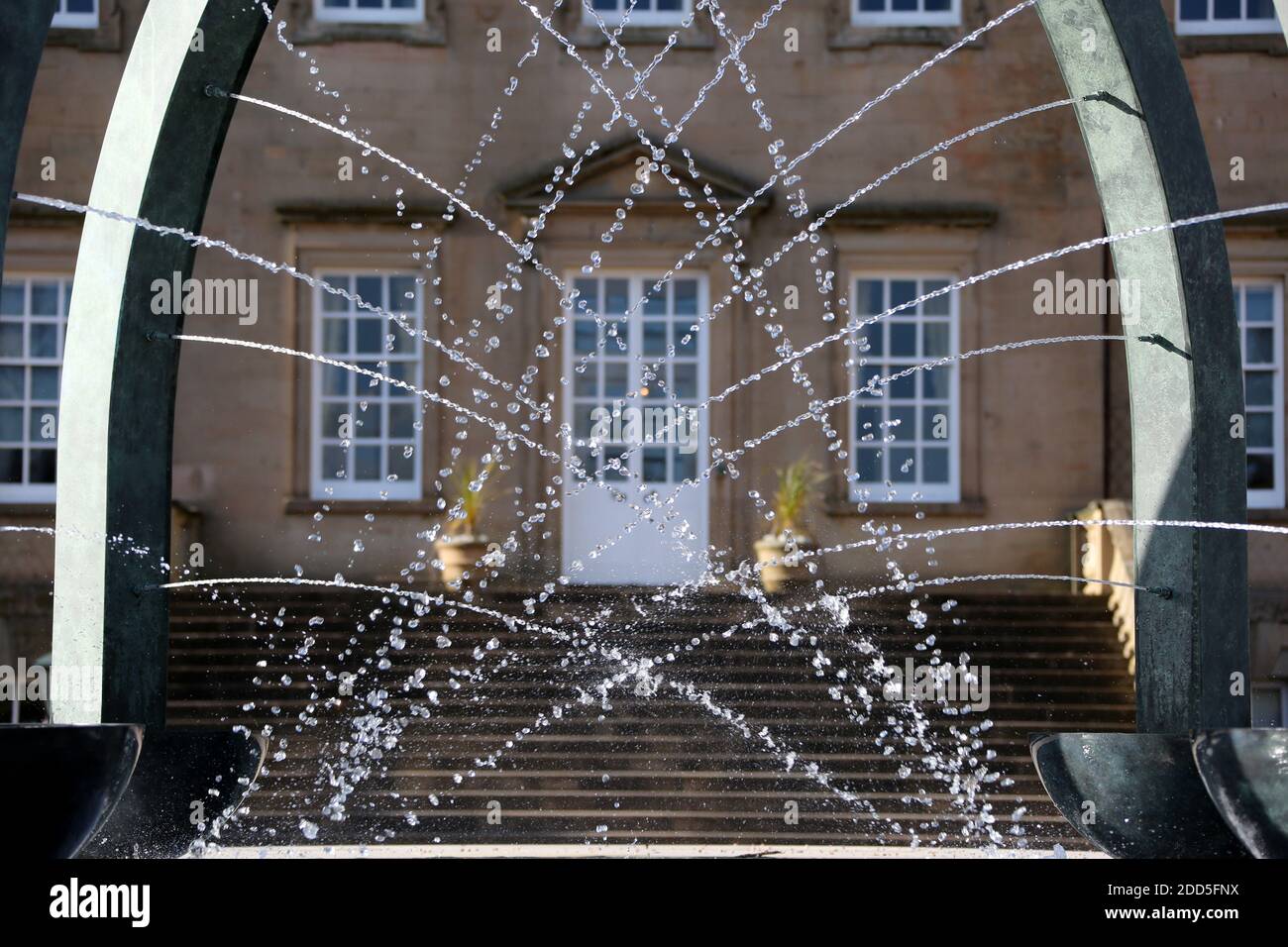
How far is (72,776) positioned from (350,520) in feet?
37.0

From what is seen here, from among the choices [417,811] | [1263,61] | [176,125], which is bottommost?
[417,811]

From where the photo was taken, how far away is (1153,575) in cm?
559

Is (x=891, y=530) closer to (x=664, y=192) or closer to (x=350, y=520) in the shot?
(x=664, y=192)

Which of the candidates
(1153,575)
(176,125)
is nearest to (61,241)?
(176,125)

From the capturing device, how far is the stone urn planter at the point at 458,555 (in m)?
14.4

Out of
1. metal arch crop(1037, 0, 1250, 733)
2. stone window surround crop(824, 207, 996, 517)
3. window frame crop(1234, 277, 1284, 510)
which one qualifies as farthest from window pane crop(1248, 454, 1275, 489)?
metal arch crop(1037, 0, 1250, 733)

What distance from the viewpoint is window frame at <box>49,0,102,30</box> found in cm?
1566

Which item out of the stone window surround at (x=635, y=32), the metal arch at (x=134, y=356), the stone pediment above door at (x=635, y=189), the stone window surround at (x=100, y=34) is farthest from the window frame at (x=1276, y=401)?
the metal arch at (x=134, y=356)

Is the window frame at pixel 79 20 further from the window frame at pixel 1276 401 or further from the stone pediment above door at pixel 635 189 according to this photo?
the window frame at pixel 1276 401

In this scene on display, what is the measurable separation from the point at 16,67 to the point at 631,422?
38.6 feet

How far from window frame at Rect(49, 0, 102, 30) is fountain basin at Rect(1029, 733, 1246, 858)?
44.4ft

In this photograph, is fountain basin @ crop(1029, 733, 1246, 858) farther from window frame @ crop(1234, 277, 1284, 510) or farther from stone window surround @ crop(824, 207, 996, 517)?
window frame @ crop(1234, 277, 1284, 510)

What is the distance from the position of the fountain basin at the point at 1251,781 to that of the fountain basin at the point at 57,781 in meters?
3.09
